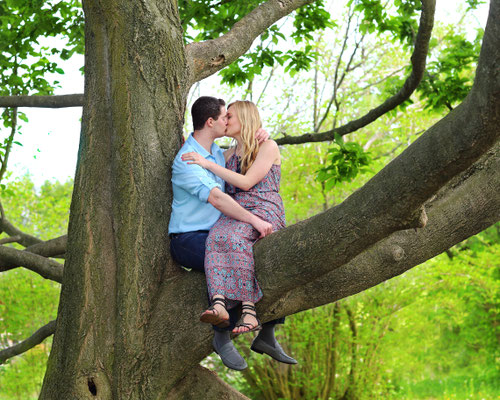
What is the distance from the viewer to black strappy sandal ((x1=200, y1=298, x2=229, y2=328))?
113 inches

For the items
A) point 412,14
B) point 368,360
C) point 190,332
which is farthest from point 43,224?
point 190,332

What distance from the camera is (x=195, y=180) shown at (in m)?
3.24

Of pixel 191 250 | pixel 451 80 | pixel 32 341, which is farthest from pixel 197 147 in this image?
pixel 451 80

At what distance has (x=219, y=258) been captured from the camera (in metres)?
3.05

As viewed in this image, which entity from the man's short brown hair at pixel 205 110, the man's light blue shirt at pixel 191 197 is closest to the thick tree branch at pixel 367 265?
the man's light blue shirt at pixel 191 197

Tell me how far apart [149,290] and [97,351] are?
1.56 feet

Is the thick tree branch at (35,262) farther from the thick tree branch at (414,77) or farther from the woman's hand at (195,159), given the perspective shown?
the thick tree branch at (414,77)

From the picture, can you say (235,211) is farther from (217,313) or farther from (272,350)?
(272,350)

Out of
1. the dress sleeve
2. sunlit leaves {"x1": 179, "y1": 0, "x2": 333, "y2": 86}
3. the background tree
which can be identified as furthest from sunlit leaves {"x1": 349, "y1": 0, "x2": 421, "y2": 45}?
the dress sleeve

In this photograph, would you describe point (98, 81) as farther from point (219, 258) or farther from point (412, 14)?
point (412, 14)

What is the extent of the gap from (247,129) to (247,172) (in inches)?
12.9

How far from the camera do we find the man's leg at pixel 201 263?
307 cm

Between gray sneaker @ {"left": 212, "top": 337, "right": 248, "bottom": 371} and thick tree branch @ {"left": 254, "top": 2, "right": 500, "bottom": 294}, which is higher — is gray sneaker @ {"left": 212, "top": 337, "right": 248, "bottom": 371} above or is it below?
below

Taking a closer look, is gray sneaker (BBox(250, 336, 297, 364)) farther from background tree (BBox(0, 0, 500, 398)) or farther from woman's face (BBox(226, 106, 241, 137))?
woman's face (BBox(226, 106, 241, 137))
